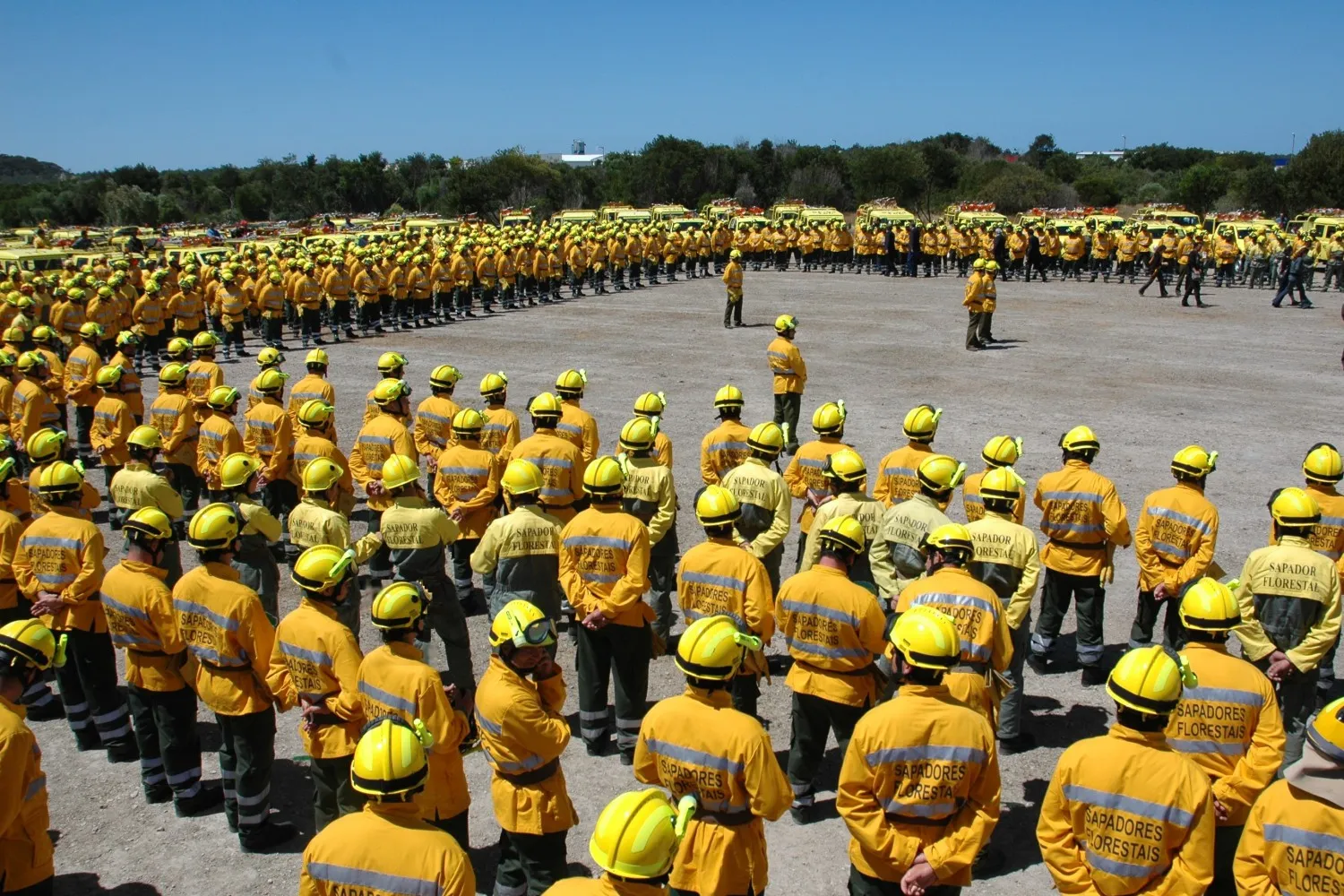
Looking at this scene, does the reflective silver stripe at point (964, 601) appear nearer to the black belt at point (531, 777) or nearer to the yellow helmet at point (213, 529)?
the black belt at point (531, 777)

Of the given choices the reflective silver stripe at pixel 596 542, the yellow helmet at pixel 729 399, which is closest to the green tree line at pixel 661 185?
the yellow helmet at pixel 729 399

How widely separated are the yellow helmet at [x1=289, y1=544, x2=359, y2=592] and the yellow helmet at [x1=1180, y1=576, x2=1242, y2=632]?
4249mm

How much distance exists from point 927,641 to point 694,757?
3.55 feet

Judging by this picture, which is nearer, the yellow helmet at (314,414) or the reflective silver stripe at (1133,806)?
the reflective silver stripe at (1133,806)

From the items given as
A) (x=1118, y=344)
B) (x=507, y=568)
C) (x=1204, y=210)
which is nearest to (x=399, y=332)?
(x=1118, y=344)

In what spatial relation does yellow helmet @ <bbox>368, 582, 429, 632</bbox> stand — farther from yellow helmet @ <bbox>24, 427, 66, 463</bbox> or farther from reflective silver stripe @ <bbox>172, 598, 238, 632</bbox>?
yellow helmet @ <bbox>24, 427, 66, 463</bbox>

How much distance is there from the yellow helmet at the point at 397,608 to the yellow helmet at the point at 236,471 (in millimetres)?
3255

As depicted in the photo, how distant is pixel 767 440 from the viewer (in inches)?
320

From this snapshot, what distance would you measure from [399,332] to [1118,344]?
56.3ft

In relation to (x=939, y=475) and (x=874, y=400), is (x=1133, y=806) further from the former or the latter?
(x=874, y=400)

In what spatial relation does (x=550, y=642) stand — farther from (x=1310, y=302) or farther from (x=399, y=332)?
(x=1310, y=302)

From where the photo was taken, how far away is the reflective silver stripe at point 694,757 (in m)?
4.06

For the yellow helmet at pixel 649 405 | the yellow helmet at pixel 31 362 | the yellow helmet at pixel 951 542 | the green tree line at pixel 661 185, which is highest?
the green tree line at pixel 661 185

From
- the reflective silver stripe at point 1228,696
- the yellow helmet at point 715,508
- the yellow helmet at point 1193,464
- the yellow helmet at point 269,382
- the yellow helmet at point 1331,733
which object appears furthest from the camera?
the yellow helmet at point 269,382
